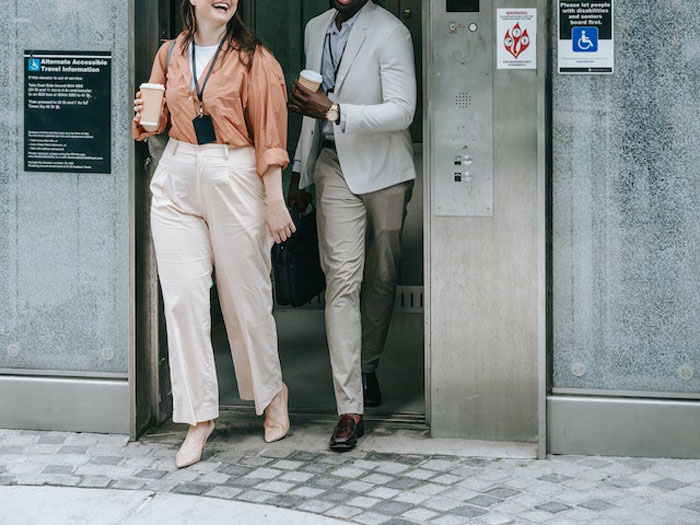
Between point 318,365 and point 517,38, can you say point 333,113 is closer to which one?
point 517,38

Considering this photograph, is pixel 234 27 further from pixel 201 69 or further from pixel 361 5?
pixel 361 5

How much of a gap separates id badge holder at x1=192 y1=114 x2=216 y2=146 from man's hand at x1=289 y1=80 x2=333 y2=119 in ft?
1.37

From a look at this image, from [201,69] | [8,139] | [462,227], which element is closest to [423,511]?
[462,227]

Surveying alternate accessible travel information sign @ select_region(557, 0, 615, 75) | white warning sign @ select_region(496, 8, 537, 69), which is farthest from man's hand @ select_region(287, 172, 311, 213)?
alternate accessible travel information sign @ select_region(557, 0, 615, 75)

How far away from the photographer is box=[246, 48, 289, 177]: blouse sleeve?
5320 mm

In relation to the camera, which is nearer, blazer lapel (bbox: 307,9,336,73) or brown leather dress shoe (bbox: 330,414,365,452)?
brown leather dress shoe (bbox: 330,414,365,452)

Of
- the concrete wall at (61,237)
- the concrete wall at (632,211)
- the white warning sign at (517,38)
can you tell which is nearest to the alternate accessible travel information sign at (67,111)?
the concrete wall at (61,237)

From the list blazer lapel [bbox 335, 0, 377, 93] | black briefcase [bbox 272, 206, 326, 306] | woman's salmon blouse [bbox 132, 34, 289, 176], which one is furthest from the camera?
black briefcase [bbox 272, 206, 326, 306]

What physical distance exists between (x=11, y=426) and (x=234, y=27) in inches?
87.0

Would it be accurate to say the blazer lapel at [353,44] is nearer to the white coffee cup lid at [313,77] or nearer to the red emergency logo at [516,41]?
the white coffee cup lid at [313,77]

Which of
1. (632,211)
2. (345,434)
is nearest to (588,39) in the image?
(632,211)

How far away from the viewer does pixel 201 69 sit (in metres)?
5.34

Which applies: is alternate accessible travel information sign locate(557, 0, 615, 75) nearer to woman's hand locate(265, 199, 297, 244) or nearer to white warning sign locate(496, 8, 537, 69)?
white warning sign locate(496, 8, 537, 69)

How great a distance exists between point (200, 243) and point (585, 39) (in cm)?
193
